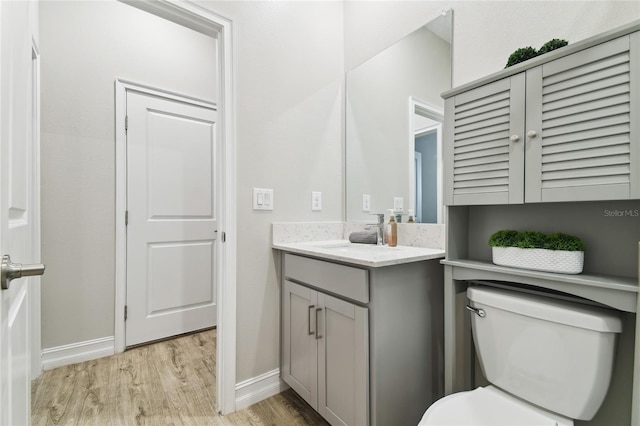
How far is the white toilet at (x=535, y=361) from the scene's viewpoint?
888 millimetres

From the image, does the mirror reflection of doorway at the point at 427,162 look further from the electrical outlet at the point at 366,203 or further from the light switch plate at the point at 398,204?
the electrical outlet at the point at 366,203

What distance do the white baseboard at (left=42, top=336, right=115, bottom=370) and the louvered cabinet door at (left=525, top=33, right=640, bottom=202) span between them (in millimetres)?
2780

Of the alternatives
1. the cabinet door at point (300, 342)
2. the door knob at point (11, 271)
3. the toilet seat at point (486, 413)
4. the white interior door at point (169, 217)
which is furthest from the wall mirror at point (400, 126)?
the door knob at point (11, 271)

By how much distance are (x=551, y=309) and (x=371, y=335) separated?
0.61 m

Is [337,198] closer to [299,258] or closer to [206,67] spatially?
[299,258]

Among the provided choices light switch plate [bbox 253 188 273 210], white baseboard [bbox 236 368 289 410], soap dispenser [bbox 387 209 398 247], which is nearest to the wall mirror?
soap dispenser [bbox 387 209 398 247]

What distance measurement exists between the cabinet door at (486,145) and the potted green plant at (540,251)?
0.14m

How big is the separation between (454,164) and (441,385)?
3.34ft

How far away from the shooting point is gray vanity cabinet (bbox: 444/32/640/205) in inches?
32.7

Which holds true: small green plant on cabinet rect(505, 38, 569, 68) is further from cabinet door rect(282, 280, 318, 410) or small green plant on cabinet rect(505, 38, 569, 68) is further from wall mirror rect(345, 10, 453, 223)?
cabinet door rect(282, 280, 318, 410)

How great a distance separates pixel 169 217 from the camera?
2.57 metres

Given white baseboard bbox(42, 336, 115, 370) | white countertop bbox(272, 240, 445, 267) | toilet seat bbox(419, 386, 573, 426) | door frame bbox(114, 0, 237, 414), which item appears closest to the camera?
toilet seat bbox(419, 386, 573, 426)

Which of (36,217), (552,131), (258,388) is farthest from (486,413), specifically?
(36,217)

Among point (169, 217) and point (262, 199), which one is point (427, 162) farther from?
point (169, 217)
